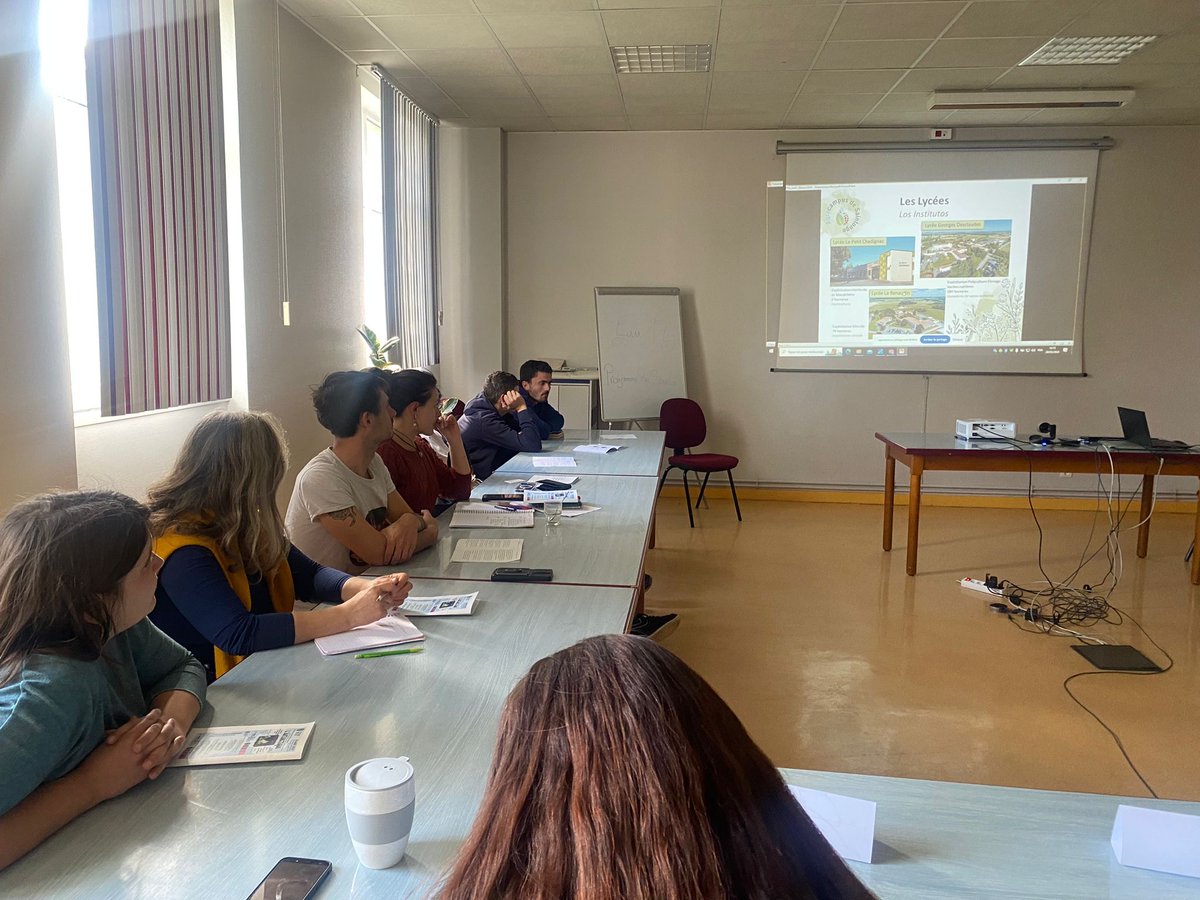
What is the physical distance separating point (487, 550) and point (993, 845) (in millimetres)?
1648

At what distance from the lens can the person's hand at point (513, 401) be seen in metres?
4.47

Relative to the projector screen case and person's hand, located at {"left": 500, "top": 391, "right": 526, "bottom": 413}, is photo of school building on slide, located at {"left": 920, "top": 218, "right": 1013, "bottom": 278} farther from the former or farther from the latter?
person's hand, located at {"left": 500, "top": 391, "right": 526, "bottom": 413}

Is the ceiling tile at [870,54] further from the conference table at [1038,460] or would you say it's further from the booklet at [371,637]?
the booklet at [371,637]

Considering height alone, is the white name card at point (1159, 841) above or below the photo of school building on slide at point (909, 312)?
below

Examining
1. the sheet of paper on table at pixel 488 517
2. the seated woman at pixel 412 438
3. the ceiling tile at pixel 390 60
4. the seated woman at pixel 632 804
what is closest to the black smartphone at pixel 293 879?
the seated woman at pixel 632 804

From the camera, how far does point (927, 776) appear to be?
8.30ft

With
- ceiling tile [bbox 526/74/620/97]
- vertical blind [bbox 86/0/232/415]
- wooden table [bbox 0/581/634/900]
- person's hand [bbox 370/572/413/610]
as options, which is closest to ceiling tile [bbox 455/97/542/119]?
ceiling tile [bbox 526/74/620/97]

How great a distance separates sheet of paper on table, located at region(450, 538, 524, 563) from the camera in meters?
2.41

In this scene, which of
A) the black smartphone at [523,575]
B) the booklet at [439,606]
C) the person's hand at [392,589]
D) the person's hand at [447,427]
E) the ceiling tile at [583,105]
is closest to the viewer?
the person's hand at [392,589]

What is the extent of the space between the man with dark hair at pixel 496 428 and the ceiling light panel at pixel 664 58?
1.94m

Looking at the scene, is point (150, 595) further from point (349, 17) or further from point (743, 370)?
point (743, 370)

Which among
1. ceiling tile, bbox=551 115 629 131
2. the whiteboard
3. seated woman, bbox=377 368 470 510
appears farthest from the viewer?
the whiteboard

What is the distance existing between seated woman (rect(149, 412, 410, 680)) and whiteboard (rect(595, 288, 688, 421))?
470 cm

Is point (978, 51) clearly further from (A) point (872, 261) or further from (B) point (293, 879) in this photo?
(B) point (293, 879)
